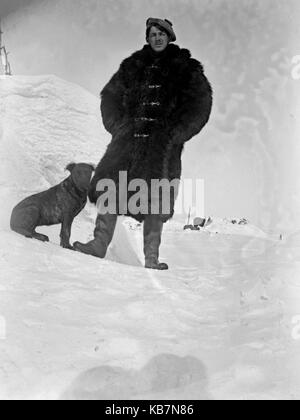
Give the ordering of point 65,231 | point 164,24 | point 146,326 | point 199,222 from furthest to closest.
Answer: point 199,222
point 65,231
point 164,24
point 146,326

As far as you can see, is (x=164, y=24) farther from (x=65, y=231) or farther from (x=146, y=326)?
(x=146, y=326)

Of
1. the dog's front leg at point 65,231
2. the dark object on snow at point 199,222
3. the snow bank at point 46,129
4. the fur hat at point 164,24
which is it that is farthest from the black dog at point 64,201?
the dark object on snow at point 199,222

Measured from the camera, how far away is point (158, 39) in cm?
396

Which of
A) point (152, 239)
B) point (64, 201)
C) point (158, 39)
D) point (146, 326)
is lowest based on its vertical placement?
point (146, 326)

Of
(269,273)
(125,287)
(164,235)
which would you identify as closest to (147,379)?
(125,287)

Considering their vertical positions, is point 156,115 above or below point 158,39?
below

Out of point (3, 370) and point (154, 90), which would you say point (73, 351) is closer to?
point (3, 370)

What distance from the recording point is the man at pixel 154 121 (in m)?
3.83

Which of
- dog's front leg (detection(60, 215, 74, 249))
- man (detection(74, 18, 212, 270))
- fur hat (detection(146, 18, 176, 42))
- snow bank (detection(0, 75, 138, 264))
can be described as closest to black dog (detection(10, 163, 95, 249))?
dog's front leg (detection(60, 215, 74, 249))

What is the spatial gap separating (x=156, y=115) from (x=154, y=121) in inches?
2.0

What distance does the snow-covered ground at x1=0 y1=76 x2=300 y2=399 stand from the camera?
6.23ft

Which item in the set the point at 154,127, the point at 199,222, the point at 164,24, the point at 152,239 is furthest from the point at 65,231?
the point at 199,222

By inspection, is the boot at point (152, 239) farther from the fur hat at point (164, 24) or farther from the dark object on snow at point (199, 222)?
the dark object on snow at point (199, 222)

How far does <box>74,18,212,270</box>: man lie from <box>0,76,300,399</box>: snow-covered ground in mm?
455
